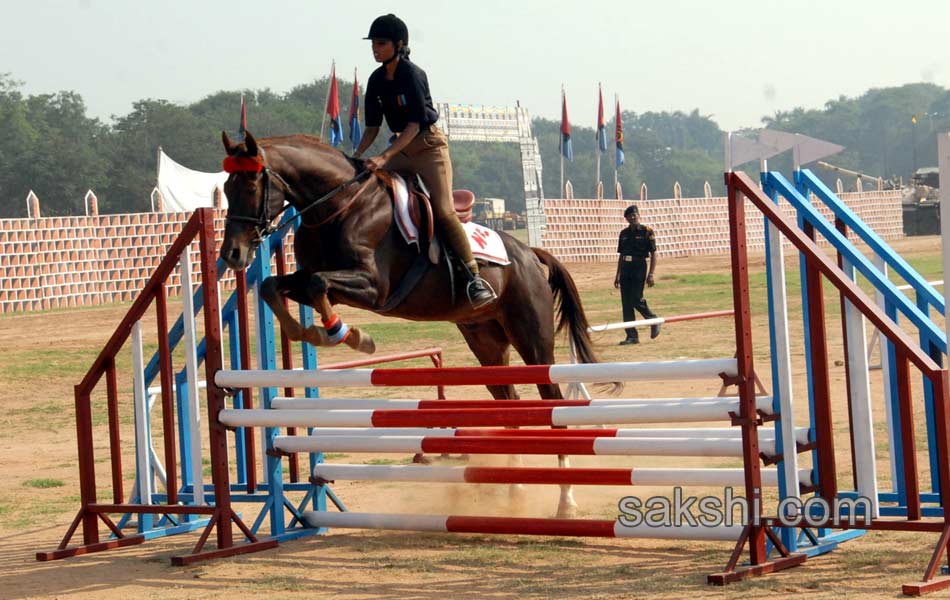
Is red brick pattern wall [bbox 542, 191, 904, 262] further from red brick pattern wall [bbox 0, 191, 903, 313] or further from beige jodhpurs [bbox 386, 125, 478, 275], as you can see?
beige jodhpurs [bbox 386, 125, 478, 275]

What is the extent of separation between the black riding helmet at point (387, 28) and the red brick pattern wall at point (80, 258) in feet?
69.2

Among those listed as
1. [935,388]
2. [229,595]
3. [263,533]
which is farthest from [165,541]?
[935,388]

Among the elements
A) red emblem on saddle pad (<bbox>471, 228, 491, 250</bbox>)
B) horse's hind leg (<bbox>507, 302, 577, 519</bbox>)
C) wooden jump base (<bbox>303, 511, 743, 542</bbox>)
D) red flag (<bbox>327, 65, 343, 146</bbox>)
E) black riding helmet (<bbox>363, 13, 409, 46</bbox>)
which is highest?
red flag (<bbox>327, 65, 343, 146</bbox>)

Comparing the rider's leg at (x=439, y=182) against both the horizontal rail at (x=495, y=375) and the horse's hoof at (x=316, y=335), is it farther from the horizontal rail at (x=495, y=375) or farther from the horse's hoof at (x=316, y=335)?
the horizontal rail at (x=495, y=375)

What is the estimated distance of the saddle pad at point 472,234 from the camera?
7.09m

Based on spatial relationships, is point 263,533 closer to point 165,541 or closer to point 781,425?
point 165,541

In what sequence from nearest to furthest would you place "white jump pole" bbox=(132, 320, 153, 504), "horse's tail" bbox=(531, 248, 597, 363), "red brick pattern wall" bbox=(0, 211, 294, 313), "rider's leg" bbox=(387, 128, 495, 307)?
"white jump pole" bbox=(132, 320, 153, 504) → "rider's leg" bbox=(387, 128, 495, 307) → "horse's tail" bbox=(531, 248, 597, 363) → "red brick pattern wall" bbox=(0, 211, 294, 313)

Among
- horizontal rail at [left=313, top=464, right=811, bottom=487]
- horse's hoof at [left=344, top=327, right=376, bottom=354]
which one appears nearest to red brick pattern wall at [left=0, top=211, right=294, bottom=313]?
horse's hoof at [left=344, top=327, right=376, bottom=354]

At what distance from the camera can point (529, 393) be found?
1260cm

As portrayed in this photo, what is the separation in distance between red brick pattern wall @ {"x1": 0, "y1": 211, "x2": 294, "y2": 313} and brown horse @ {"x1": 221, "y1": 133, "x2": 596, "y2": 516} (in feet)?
66.9

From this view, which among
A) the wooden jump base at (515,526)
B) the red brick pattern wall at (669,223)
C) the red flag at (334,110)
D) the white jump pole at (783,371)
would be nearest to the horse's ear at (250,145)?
the wooden jump base at (515,526)

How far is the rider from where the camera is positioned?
708 centimetres

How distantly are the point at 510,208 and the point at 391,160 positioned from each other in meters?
94.6

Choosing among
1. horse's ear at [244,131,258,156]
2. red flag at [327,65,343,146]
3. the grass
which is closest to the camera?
horse's ear at [244,131,258,156]
